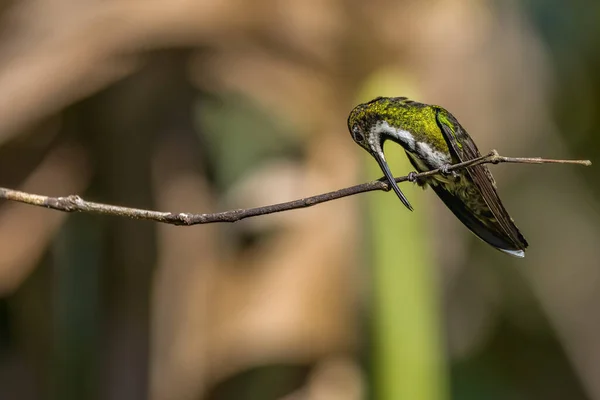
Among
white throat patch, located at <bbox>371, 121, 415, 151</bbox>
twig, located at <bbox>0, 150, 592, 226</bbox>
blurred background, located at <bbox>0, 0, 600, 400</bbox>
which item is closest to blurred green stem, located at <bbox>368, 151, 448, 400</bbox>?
blurred background, located at <bbox>0, 0, 600, 400</bbox>

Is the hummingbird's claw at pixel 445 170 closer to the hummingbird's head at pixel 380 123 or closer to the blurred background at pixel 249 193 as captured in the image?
the hummingbird's head at pixel 380 123

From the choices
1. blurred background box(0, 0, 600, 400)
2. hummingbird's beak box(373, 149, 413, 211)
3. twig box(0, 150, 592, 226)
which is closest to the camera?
twig box(0, 150, 592, 226)

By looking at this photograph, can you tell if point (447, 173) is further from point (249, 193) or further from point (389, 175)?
point (249, 193)

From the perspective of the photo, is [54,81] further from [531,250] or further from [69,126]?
[531,250]

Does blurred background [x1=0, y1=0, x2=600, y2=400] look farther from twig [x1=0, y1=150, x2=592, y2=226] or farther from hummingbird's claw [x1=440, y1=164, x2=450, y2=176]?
twig [x1=0, y1=150, x2=592, y2=226]

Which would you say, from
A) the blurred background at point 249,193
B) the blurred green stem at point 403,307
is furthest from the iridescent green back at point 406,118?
the blurred green stem at point 403,307

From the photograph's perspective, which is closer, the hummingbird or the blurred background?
the hummingbird

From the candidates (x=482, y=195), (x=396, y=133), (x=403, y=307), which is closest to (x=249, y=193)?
(x=403, y=307)

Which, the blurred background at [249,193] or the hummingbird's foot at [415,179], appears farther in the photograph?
the blurred background at [249,193]
